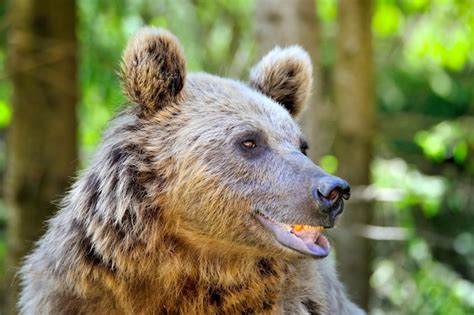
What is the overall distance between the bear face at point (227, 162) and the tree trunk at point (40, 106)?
359 cm

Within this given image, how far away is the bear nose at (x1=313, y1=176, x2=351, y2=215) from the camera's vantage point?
431 cm

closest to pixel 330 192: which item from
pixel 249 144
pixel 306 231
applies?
pixel 306 231

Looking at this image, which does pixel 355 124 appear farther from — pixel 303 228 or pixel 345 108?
pixel 303 228

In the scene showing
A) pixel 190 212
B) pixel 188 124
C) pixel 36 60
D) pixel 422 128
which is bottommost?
pixel 422 128

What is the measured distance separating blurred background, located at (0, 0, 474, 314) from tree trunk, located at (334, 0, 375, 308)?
0.01 metres

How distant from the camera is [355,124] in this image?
10.0m

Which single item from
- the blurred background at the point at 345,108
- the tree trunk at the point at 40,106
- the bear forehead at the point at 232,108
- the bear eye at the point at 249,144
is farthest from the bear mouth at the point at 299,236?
the tree trunk at the point at 40,106

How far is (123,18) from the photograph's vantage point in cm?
1077

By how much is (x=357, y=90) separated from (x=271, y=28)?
3.03 m

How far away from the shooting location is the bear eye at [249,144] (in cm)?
476

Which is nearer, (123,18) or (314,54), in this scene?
(314,54)

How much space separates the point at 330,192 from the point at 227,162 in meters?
0.64

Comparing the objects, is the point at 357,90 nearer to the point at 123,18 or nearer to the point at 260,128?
the point at 123,18

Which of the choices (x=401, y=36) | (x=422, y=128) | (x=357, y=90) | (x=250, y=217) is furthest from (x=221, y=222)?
(x=401, y=36)
